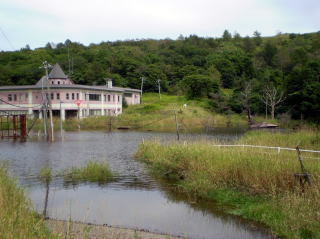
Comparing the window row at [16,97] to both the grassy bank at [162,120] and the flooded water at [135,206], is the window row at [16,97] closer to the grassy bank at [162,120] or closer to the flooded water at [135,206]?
the grassy bank at [162,120]

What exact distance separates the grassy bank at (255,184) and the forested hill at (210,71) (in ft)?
126

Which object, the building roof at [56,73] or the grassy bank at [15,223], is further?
the building roof at [56,73]

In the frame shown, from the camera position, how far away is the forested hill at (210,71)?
5647 cm

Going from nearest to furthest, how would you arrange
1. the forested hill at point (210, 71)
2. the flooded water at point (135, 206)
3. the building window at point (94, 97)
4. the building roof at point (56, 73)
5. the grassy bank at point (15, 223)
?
the grassy bank at point (15, 223) < the flooded water at point (135, 206) < the forested hill at point (210, 71) < the building roof at point (56, 73) < the building window at point (94, 97)

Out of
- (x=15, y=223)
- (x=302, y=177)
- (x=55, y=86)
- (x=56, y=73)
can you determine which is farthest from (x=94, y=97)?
(x=15, y=223)

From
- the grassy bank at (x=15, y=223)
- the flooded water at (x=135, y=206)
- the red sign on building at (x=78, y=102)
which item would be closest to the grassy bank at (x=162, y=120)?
the red sign on building at (x=78, y=102)

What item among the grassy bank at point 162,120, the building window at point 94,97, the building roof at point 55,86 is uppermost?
the building roof at point 55,86

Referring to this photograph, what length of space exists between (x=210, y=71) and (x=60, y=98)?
114 feet

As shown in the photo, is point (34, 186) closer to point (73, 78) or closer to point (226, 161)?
point (226, 161)

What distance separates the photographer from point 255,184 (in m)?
12.2

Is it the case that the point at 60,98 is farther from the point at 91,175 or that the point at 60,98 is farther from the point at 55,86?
the point at 91,175

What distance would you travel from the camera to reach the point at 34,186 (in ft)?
51.0

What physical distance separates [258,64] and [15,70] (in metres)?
52.0

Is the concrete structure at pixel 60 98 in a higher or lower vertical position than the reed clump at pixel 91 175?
higher
